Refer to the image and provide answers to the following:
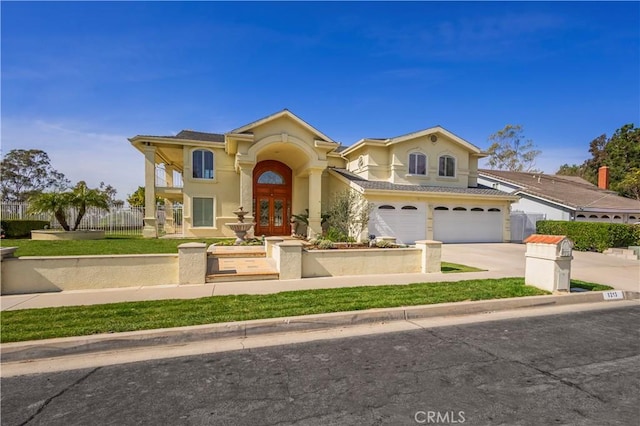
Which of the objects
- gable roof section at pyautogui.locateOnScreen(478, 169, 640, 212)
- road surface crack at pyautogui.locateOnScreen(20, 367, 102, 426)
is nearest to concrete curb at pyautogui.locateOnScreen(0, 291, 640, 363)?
road surface crack at pyautogui.locateOnScreen(20, 367, 102, 426)

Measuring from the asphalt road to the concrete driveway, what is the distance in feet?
18.2

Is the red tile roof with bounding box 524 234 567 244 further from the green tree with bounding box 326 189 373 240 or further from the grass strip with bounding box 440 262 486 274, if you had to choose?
the green tree with bounding box 326 189 373 240

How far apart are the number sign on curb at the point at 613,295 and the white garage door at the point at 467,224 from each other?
1144cm

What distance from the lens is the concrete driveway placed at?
9561mm

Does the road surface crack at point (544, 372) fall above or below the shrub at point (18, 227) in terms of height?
below

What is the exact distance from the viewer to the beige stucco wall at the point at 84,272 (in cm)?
736

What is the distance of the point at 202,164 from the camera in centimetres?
1927

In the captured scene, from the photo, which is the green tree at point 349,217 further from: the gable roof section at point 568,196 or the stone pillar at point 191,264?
the gable roof section at point 568,196

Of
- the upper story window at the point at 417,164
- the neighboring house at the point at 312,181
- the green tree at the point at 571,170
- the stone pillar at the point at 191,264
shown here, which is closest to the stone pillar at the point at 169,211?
the neighboring house at the point at 312,181

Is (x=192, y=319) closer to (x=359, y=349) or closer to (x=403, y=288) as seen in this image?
(x=359, y=349)

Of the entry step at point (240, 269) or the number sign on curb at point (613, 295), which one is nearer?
the number sign on curb at point (613, 295)

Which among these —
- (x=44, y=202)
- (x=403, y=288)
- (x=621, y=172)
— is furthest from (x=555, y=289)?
(x=621, y=172)

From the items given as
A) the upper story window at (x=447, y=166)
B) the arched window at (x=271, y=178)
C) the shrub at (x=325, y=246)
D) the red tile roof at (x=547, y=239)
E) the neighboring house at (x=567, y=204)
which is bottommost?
the shrub at (x=325, y=246)

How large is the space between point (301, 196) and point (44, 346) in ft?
54.9
